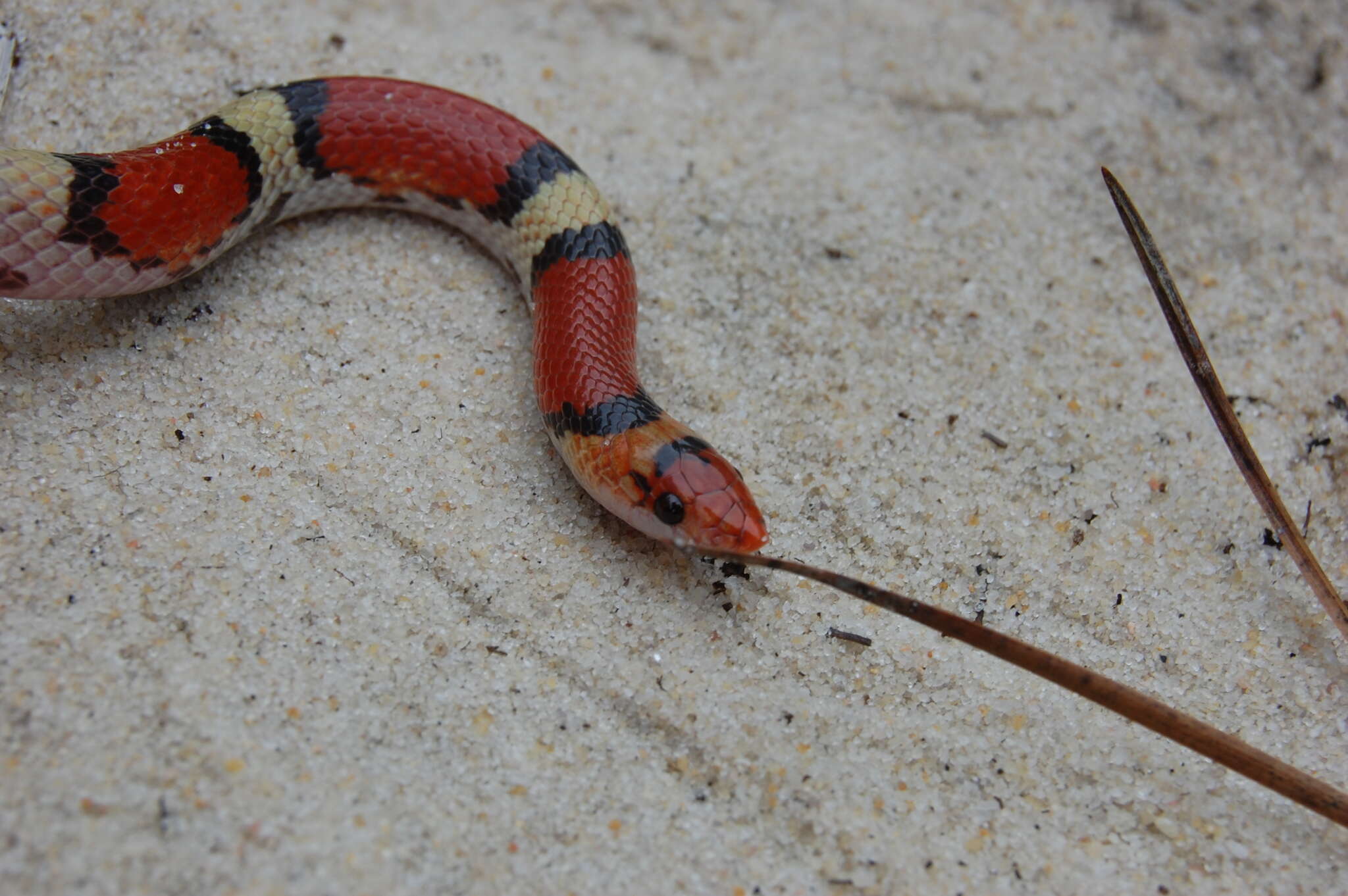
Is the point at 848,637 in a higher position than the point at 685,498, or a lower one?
lower

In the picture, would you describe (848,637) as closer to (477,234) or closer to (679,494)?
(679,494)

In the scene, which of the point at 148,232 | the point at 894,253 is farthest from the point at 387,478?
the point at 894,253

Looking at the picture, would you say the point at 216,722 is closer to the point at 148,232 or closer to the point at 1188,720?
the point at 148,232

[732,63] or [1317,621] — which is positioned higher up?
[732,63]

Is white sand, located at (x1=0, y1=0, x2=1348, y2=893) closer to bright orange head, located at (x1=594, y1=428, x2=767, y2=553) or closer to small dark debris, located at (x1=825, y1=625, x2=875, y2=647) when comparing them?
small dark debris, located at (x1=825, y1=625, x2=875, y2=647)

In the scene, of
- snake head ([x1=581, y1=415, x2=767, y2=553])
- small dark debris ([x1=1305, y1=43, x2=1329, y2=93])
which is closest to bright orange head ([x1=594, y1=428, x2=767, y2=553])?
snake head ([x1=581, y1=415, x2=767, y2=553])

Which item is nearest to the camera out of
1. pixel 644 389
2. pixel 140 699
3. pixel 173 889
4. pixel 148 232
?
pixel 173 889

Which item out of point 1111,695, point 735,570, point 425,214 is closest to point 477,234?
point 425,214
